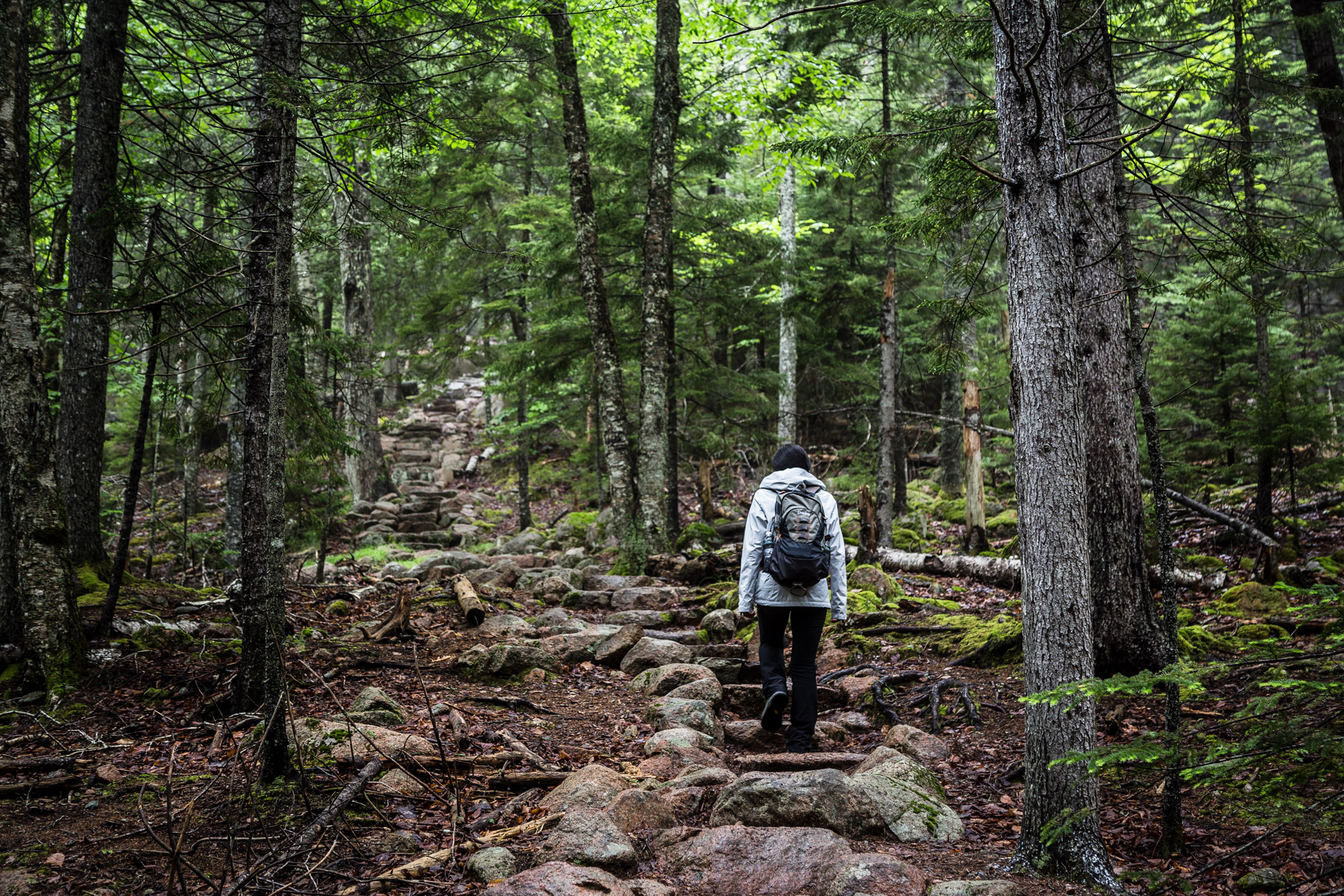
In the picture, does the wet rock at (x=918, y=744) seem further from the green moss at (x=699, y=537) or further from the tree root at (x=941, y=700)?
the green moss at (x=699, y=537)

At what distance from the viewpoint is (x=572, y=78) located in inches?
481

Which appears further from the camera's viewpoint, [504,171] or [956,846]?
[504,171]

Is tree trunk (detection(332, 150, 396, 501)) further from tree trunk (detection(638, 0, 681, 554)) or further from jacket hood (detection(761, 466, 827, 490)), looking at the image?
jacket hood (detection(761, 466, 827, 490))

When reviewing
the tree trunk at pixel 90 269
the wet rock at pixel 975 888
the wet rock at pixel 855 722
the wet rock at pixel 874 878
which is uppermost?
the tree trunk at pixel 90 269

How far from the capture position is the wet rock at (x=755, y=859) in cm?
367

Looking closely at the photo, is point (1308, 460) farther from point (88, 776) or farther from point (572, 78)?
point (88, 776)

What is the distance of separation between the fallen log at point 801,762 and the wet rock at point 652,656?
2680 millimetres

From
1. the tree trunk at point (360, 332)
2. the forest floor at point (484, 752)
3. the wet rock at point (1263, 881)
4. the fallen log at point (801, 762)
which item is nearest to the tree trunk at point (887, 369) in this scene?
the forest floor at point (484, 752)

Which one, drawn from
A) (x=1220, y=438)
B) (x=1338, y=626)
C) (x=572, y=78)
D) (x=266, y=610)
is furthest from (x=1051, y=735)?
(x=572, y=78)

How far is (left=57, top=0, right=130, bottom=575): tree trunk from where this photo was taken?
6965 millimetres

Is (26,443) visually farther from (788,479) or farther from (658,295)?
Answer: (658,295)

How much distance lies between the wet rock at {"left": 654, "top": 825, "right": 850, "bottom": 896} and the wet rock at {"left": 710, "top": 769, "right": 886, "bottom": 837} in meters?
0.19

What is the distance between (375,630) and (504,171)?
2010 cm

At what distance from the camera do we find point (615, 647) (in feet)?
27.0
